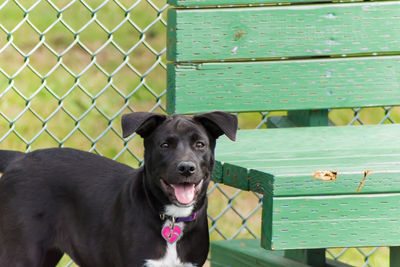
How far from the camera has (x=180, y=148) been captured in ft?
9.80

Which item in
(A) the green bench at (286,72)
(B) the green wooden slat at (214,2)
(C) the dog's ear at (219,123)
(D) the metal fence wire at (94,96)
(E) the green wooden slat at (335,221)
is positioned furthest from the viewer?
(D) the metal fence wire at (94,96)

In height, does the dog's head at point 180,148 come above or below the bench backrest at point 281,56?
below

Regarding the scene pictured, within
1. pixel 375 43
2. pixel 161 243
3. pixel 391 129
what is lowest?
pixel 161 243

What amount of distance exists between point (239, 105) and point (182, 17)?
0.44 meters

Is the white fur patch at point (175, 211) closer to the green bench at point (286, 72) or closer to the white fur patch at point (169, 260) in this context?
the white fur patch at point (169, 260)

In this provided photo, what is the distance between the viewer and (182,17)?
357 centimetres

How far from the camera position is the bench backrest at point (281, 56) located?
11.9 ft

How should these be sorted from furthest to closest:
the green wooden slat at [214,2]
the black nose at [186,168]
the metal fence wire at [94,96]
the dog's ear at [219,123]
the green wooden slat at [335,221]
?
the metal fence wire at [94,96]
the green wooden slat at [214,2]
the dog's ear at [219,123]
the black nose at [186,168]
the green wooden slat at [335,221]

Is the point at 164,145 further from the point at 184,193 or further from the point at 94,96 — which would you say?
the point at 94,96

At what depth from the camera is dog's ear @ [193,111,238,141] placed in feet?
9.76

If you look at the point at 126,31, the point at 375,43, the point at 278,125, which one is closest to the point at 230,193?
the point at 278,125

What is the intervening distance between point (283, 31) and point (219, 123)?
88 cm

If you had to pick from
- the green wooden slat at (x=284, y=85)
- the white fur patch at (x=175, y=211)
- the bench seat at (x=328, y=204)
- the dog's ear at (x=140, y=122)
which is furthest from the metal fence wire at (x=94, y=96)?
the bench seat at (x=328, y=204)

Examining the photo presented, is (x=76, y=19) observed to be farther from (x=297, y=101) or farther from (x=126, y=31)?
(x=297, y=101)
